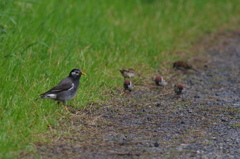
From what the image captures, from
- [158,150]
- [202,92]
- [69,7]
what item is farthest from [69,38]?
[158,150]

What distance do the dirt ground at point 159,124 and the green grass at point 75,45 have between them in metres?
0.36

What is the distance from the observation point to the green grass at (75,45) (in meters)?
6.85

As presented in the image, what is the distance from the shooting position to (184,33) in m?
14.0

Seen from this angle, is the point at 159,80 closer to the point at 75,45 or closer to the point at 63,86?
the point at 75,45

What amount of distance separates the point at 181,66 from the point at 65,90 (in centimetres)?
387

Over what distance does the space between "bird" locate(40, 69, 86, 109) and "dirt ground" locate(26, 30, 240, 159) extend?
28 cm

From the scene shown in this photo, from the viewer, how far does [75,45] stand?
33.6ft

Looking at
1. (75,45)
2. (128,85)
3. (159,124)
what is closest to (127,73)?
(128,85)

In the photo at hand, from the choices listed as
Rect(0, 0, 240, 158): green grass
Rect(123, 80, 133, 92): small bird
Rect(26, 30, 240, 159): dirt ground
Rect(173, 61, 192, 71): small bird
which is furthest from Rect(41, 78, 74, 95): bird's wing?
Rect(173, 61, 192, 71): small bird

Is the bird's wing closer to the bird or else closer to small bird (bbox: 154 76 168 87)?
the bird

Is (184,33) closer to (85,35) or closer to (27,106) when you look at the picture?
(85,35)

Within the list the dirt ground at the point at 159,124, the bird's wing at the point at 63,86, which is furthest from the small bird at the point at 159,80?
the bird's wing at the point at 63,86

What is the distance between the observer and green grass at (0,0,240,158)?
270 inches

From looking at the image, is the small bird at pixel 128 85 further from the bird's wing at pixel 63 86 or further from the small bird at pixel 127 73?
the bird's wing at pixel 63 86
